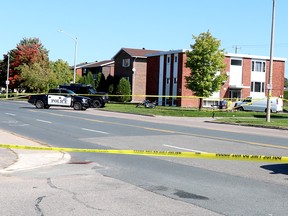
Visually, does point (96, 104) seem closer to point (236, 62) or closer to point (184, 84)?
point (184, 84)

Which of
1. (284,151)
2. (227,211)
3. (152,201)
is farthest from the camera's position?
(284,151)

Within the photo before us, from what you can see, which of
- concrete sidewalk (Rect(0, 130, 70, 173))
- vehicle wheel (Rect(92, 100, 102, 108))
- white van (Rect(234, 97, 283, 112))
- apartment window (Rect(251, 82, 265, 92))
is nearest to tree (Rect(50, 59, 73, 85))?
apartment window (Rect(251, 82, 265, 92))

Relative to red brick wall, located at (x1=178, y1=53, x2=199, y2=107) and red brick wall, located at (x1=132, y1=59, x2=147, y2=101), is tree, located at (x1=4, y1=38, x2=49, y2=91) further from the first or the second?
red brick wall, located at (x1=178, y1=53, x2=199, y2=107)

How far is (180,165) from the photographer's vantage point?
10.5 m

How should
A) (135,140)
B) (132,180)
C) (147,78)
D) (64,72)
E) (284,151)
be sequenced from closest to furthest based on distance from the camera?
1. (132,180)
2. (284,151)
3. (135,140)
4. (147,78)
5. (64,72)

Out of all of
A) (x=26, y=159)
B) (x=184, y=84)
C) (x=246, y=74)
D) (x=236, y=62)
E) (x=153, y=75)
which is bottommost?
(x=26, y=159)

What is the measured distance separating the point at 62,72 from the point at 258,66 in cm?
3198

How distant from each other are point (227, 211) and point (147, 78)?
58.0 m

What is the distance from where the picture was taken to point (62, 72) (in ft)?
245

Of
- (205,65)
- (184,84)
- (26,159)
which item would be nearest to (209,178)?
(26,159)

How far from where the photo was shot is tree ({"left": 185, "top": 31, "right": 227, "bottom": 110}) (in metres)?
43.7

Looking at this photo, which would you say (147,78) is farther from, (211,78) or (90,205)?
(90,205)

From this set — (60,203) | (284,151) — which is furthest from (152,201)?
(284,151)

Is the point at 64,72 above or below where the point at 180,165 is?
above
